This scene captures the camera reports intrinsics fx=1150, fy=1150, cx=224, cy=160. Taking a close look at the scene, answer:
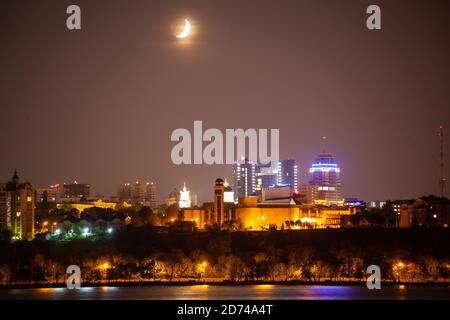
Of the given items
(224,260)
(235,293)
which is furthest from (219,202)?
(235,293)

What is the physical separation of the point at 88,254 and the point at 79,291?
1269 cm

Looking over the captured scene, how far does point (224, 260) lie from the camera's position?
93750mm

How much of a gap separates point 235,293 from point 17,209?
143ft

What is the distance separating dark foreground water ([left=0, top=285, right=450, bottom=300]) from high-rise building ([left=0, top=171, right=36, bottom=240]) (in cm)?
3008

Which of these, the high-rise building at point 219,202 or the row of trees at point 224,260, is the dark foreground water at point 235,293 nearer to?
the row of trees at point 224,260

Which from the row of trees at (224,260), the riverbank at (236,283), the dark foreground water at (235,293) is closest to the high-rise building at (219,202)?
the row of trees at (224,260)

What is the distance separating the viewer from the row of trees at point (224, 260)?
90.5 meters

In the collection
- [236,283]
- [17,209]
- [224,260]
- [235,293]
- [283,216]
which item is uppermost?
[17,209]

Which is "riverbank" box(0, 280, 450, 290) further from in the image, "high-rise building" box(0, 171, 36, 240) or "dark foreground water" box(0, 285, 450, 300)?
"high-rise building" box(0, 171, 36, 240)

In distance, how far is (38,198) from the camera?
7416 inches

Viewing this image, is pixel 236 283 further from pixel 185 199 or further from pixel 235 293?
pixel 185 199

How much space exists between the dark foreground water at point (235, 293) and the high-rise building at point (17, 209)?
30.1 meters
